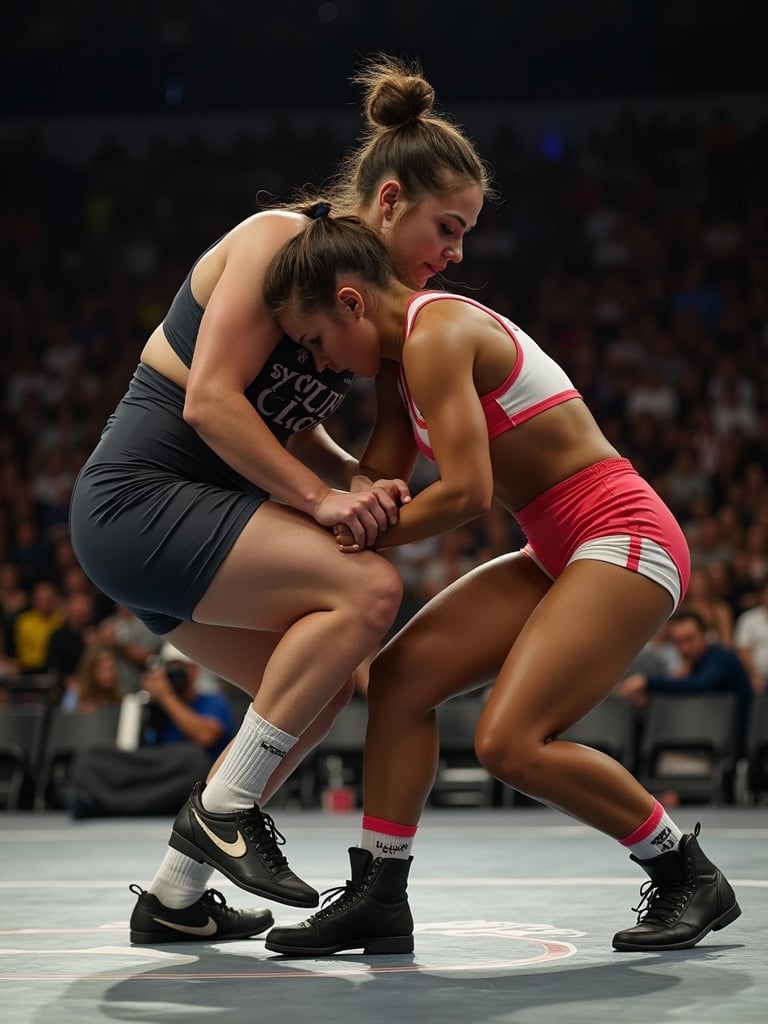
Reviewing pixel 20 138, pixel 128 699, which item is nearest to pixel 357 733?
pixel 128 699

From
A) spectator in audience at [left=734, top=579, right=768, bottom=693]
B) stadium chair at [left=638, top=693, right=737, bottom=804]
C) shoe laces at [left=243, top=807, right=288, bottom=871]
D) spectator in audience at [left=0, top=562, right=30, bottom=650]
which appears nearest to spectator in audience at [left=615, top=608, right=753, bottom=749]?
stadium chair at [left=638, top=693, right=737, bottom=804]

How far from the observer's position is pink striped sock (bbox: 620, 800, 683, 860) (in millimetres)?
2883

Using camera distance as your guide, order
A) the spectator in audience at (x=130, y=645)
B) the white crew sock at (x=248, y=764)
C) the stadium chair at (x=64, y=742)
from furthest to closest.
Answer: the spectator in audience at (x=130, y=645) < the stadium chair at (x=64, y=742) < the white crew sock at (x=248, y=764)

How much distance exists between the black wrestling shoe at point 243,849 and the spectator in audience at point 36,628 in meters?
6.37

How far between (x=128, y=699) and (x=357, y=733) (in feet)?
3.85

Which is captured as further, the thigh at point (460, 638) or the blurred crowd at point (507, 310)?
the blurred crowd at point (507, 310)

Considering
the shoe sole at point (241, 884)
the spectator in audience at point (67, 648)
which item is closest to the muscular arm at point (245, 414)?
the shoe sole at point (241, 884)

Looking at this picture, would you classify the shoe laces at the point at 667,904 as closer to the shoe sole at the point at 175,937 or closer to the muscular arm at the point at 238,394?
the shoe sole at the point at 175,937

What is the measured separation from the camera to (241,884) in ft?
9.04

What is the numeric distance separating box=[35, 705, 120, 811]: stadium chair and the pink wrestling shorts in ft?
16.2

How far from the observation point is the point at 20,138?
1438cm

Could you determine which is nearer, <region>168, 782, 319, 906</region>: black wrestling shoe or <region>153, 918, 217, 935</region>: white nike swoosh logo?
<region>168, 782, 319, 906</region>: black wrestling shoe

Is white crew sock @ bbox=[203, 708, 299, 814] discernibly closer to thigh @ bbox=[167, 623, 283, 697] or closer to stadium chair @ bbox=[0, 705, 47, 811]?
thigh @ bbox=[167, 623, 283, 697]

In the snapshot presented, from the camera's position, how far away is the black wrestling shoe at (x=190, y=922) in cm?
303
